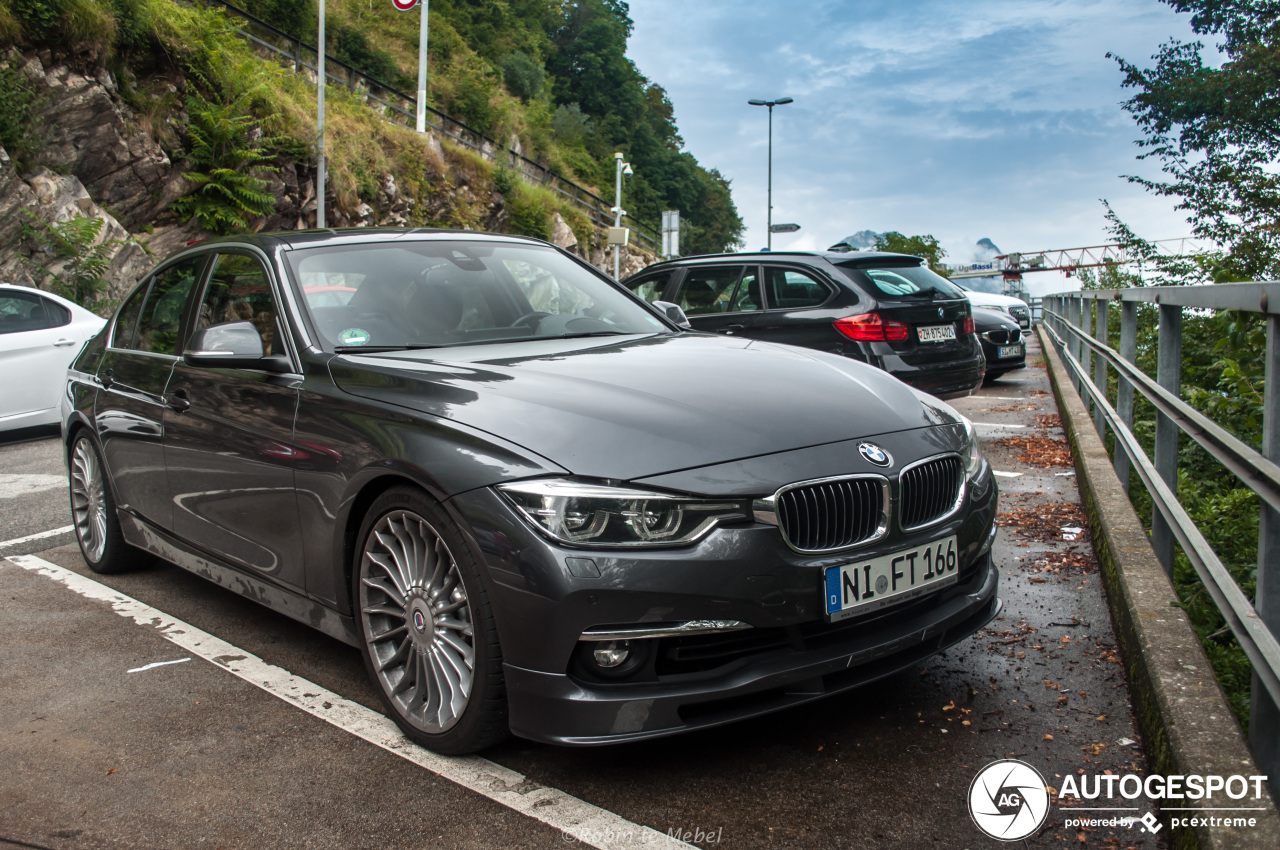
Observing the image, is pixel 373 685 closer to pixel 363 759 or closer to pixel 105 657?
pixel 363 759

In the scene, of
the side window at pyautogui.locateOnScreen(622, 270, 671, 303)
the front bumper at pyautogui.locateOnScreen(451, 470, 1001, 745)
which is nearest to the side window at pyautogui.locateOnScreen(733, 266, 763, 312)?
the side window at pyautogui.locateOnScreen(622, 270, 671, 303)

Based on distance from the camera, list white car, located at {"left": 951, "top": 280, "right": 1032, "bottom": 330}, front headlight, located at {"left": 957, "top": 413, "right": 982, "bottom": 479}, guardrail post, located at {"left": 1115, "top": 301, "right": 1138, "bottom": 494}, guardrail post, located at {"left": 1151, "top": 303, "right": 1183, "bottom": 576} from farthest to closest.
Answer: white car, located at {"left": 951, "top": 280, "right": 1032, "bottom": 330}
guardrail post, located at {"left": 1115, "top": 301, "right": 1138, "bottom": 494}
guardrail post, located at {"left": 1151, "top": 303, "right": 1183, "bottom": 576}
front headlight, located at {"left": 957, "top": 413, "right": 982, "bottom": 479}

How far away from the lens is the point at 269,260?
3936mm

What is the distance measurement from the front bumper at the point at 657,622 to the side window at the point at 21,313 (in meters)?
9.00

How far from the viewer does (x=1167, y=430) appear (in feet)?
13.4

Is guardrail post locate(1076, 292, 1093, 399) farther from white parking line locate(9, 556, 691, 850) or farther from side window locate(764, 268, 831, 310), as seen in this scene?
white parking line locate(9, 556, 691, 850)

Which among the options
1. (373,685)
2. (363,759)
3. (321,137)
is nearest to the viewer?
(363,759)

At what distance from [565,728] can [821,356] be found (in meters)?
1.81

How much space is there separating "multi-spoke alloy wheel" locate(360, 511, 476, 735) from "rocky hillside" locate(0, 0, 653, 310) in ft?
55.0

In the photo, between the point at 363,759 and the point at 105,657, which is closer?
the point at 363,759

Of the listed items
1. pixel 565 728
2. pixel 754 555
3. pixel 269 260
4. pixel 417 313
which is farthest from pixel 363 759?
pixel 269 260

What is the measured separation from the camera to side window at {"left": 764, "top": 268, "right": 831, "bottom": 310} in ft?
26.3

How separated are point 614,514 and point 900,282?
5.99 meters

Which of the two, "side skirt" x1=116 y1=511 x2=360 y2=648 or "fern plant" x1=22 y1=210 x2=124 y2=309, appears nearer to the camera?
"side skirt" x1=116 y1=511 x2=360 y2=648
